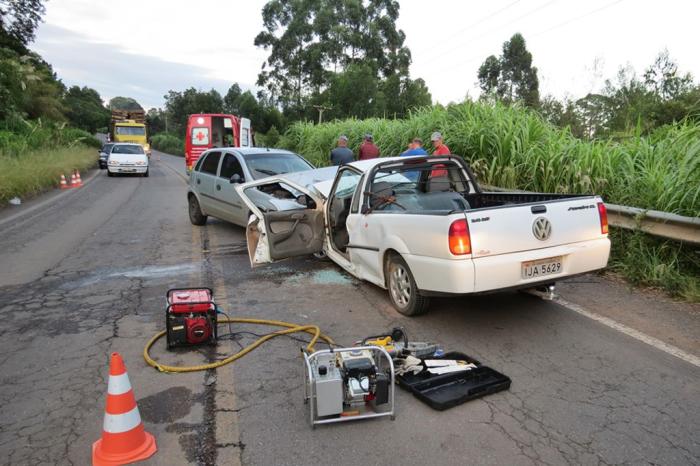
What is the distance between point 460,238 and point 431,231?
298 millimetres

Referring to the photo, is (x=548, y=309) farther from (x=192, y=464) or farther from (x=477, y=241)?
(x=192, y=464)

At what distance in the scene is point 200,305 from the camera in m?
4.32

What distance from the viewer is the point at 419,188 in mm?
5902

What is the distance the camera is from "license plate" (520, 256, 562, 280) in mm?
4348

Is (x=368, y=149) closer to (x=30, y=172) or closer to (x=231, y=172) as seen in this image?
(x=231, y=172)

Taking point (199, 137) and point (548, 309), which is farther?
point (199, 137)

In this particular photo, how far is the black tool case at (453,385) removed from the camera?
3371mm

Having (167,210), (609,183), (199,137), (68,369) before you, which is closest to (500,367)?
(68,369)

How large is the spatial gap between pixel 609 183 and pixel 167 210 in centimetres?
1008

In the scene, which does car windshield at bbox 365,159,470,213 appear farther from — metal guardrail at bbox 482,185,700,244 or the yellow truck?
A: the yellow truck

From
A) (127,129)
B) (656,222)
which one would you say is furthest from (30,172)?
(656,222)

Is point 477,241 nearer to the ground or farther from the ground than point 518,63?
nearer to the ground

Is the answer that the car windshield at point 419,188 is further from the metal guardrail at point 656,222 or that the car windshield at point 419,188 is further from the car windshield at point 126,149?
the car windshield at point 126,149

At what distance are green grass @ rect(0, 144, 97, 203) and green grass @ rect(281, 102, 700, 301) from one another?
11.1 m
